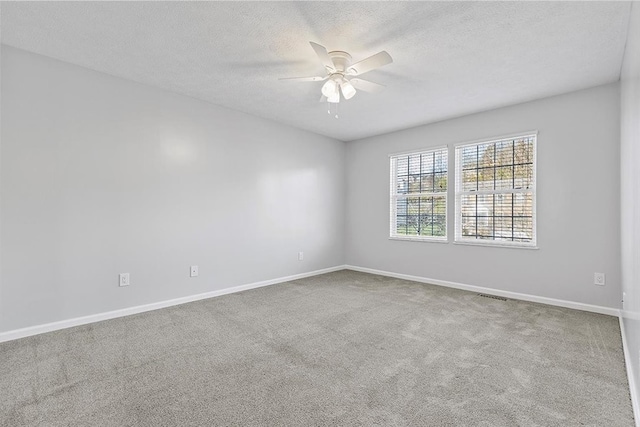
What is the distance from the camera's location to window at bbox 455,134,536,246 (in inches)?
152

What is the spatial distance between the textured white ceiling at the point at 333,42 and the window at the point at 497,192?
731mm

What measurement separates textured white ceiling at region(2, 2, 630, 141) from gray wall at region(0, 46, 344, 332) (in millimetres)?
320

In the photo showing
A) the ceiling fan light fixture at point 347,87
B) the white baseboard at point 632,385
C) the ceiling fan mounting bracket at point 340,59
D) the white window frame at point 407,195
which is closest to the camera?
the white baseboard at point 632,385

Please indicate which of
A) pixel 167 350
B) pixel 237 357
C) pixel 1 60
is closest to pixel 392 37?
pixel 237 357

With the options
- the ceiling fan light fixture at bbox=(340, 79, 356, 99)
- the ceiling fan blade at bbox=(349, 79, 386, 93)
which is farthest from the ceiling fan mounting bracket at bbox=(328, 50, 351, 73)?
the ceiling fan blade at bbox=(349, 79, 386, 93)

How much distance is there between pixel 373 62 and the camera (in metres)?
2.39

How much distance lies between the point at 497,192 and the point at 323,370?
3395 mm

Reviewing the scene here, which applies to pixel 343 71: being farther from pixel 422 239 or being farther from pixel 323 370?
pixel 422 239

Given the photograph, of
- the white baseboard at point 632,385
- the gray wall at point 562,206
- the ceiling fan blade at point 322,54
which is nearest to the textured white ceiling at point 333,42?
the ceiling fan blade at point 322,54

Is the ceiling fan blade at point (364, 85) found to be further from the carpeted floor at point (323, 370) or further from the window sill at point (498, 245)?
the window sill at point (498, 245)

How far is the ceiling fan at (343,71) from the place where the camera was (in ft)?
7.70

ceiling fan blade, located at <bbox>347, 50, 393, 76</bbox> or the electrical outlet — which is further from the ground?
ceiling fan blade, located at <bbox>347, 50, 393, 76</bbox>

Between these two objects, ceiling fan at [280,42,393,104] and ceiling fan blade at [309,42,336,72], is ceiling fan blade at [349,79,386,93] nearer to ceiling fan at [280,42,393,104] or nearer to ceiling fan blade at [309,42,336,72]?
ceiling fan at [280,42,393,104]

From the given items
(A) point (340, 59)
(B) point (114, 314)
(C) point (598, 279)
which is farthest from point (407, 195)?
(B) point (114, 314)
